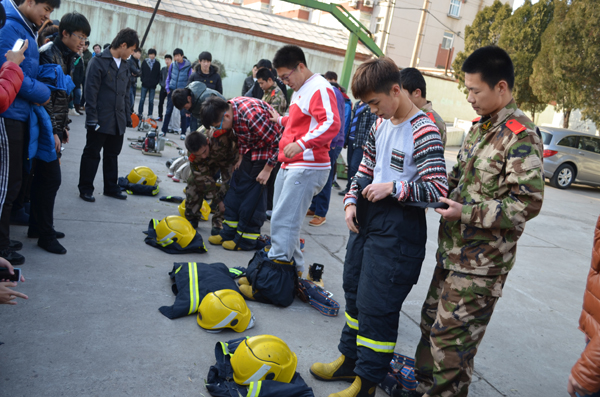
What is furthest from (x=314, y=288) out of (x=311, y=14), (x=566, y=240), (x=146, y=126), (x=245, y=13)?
(x=311, y=14)

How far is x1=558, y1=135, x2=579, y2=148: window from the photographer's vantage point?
47.7 feet

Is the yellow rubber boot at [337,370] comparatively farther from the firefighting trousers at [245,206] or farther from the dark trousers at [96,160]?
the dark trousers at [96,160]

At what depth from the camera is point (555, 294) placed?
17.5 feet


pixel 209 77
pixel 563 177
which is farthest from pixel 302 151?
pixel 563 177

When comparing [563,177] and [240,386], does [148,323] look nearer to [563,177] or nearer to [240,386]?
[240,386]

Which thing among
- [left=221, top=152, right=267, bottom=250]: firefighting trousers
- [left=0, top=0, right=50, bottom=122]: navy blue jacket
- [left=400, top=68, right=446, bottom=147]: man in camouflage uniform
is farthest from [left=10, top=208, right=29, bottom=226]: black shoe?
[left=400, top=68, right=446, bottom=147]: man in camouflage uniform

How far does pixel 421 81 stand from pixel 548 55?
1897 centimetres

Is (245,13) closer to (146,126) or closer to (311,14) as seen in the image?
(146,126)

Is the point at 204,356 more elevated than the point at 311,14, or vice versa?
the point at 311,14

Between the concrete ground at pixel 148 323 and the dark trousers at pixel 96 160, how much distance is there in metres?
0.19

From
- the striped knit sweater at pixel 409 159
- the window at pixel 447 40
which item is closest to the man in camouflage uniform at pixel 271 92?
the striped knit sweater at pixel 409 159

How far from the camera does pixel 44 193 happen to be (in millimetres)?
4145

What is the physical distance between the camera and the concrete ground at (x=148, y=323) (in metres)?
2.61

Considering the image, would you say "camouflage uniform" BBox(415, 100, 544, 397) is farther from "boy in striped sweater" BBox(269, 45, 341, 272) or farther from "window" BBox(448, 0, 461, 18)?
"window" BBox(448, 0, 461, 18)
